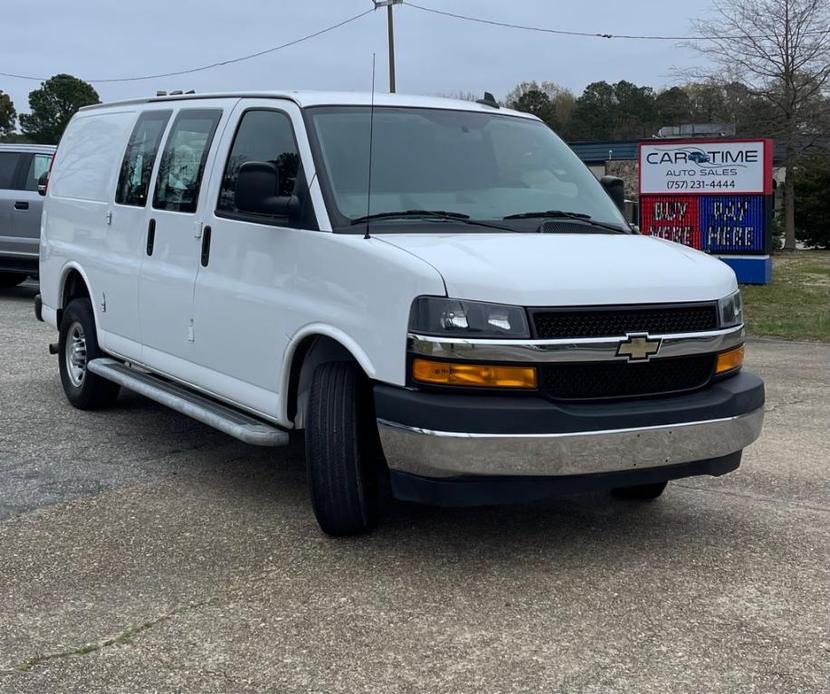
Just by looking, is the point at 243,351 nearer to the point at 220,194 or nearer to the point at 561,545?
the point at 220,194

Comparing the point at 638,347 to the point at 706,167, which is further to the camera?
the point at 706,167

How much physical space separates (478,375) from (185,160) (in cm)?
276

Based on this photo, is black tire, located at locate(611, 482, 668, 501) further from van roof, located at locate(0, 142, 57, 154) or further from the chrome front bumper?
van roof, located at locate(0, 142, 57, 154)

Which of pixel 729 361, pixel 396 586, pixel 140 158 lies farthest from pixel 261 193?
pixel 729 361

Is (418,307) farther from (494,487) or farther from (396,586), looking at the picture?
(396,586)

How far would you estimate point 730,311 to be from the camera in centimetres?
469

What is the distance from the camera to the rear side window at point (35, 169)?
14.7 metres

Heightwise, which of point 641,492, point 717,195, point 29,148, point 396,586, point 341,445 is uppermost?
point 29,148

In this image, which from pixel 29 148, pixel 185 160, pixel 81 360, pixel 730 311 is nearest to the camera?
pixel 730 311

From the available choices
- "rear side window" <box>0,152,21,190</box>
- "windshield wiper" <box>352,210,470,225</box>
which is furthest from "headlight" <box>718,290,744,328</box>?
"rear side window" <box>0,152,21,190</box>

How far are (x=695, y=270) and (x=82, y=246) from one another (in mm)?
4401

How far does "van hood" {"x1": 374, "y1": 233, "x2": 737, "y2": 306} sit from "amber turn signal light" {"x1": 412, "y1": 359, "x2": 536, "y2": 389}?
0.86 feet

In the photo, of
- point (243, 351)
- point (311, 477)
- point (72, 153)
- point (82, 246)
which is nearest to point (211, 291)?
point (243, 351)

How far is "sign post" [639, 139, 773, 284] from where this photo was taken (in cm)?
A: 1764
